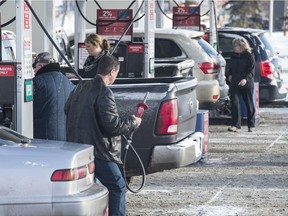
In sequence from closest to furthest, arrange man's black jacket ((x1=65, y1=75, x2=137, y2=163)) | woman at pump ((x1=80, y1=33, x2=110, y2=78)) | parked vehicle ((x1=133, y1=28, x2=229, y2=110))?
man's black jacket ((x1=65, y1=75, x2=137, y2=163)) < woman at pump ((x1=80, y1=33, x2=110, y2=78)) < parked vehicle ((x1=133, y1=28, x2=229, y2=110))

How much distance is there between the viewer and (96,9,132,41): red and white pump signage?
15742 mm

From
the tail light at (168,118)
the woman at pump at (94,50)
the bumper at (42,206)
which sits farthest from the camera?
the woman at pump at (94,50)

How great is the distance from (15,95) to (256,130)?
887 cm

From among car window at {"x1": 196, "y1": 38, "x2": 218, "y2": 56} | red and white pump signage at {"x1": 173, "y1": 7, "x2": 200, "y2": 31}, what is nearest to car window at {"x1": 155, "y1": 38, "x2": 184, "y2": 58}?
car window at {"x1": 196, "y1": 38, "x2": 218, "y2": 56}

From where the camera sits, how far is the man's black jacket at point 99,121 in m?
7.99

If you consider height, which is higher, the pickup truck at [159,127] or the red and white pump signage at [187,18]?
the red and white pump signage at [187,18]

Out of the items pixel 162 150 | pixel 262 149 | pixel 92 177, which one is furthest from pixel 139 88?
pixel 262 149

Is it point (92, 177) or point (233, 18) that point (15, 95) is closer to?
point (92, 177)

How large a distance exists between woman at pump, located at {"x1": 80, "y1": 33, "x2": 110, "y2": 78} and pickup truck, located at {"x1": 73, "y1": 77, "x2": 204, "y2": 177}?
1897mm

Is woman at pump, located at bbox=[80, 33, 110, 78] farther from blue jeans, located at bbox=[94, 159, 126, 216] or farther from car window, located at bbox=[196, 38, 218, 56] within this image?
car window, located at bbox=[196, 38, 218, 56]

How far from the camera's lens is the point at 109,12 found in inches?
632

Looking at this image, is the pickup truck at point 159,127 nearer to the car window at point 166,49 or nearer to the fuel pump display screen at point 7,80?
the fuel pump display screen at point 7,80

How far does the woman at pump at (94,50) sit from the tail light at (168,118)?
2.24 metres

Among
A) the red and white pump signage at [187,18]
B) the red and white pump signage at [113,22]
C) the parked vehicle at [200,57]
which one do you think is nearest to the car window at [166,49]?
the parked vehicle at [200,57]
